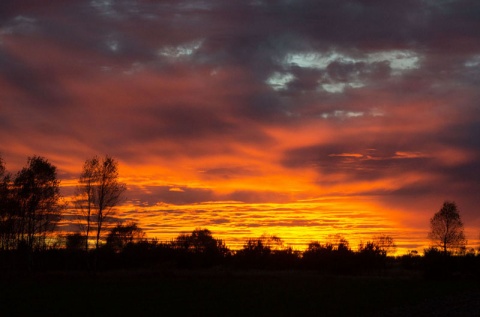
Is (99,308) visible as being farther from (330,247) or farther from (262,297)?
(330,247)

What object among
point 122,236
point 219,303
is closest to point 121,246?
point 122,236

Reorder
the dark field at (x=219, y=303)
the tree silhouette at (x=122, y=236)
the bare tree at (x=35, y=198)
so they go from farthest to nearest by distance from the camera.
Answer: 1. the tree silhouette at (x=122, y=236)
2. the bare tree at (x=35, y=198)
3. the dark field at (x=219, y=303)

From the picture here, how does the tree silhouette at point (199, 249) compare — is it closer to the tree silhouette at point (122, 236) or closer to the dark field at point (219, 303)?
the tree silhouette at point (122, 236)

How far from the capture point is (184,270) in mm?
84625

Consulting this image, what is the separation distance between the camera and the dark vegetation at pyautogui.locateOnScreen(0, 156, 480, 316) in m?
35.5

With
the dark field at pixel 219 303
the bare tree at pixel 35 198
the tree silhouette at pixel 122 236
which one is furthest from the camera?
the tree silhouette at pixel 122 236

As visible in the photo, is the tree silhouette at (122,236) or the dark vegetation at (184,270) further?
the tree silhouette at (122,236)

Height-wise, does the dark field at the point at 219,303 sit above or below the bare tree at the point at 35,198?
below

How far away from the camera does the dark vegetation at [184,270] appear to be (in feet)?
116

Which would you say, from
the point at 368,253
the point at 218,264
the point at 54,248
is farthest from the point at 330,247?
the point at 54,248

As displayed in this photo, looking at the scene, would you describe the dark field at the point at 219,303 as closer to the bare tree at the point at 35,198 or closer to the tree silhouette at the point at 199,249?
the bare tree at the point at 35,198


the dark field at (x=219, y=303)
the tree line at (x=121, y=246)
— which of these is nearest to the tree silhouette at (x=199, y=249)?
the tree line at (x=121, y=246)

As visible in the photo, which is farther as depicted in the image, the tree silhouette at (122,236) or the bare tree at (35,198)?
the tree silhouette at (122,236)

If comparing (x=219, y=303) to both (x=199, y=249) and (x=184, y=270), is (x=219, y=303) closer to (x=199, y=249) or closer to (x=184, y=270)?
(x=184, y=270)
